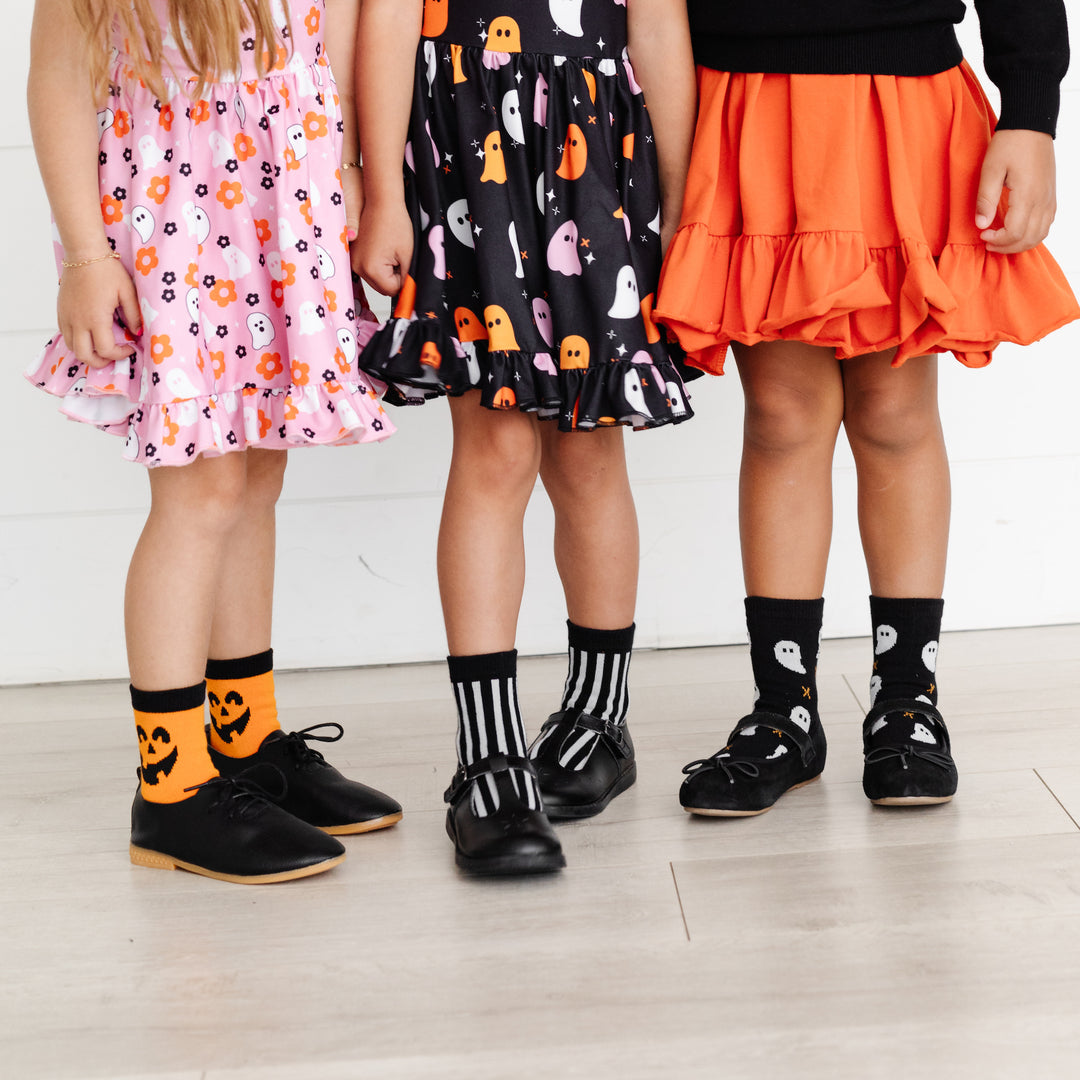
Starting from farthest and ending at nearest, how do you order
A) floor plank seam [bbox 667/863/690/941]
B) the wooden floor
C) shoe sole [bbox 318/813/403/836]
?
shoe sole [bbox 318/813/403/836], floor plank seam [bbox 667/863/690/941], the wooden floor

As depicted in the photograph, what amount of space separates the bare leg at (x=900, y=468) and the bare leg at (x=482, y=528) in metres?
0.33

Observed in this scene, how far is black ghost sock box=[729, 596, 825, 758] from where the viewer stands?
3.78ft

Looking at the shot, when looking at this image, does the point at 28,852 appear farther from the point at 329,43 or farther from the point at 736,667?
the point at 736,667

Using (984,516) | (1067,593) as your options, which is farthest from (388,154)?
(1067,593)

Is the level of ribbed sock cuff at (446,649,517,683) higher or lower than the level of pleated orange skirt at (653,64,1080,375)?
lower

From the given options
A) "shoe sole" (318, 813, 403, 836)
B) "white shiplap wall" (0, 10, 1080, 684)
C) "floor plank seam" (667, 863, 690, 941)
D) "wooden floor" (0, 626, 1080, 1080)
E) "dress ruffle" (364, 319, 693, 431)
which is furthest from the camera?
"white shiplap wall" (0, 10, 1080, 684)

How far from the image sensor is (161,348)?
931 mm

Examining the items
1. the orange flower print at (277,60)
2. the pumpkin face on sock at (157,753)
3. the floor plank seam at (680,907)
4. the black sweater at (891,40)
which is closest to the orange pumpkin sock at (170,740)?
the pumpkin face on sock at (157,753)

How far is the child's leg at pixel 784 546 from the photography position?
1112mm

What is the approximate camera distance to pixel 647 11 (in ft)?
3.45

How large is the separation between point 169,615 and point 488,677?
287 millimetres

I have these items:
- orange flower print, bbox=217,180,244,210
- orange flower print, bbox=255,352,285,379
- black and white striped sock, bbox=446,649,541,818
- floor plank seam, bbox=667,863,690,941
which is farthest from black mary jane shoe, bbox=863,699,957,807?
orange flower print, bbox=217,180,244,210

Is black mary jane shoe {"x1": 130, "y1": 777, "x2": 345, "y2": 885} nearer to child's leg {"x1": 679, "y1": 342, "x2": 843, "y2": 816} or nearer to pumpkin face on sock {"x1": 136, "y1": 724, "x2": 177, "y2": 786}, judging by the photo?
pumpkin face on sock {"x1": 136, "y1": 724, "x2": 177, "y2": 786}

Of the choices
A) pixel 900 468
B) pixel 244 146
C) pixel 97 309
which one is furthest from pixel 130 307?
pixel 900 468
